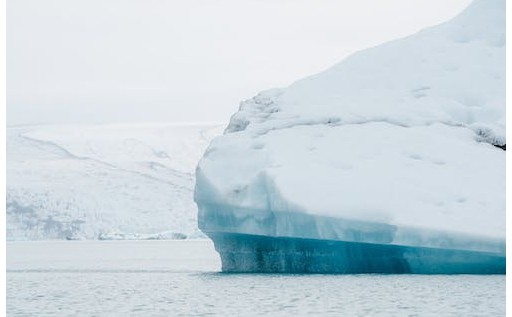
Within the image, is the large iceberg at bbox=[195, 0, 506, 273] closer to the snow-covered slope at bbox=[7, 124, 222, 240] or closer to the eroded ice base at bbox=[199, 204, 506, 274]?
the eroded ice base at bbox=[199, 204, 506, 274]

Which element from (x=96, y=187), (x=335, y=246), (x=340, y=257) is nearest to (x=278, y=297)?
(x=335, y=246)

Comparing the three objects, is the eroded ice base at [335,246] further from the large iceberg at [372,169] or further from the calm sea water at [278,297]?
the calm sea water at [278,297]

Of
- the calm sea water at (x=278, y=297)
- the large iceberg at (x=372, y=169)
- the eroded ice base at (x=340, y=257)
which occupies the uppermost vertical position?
the large iceberg at (x=372, y=169)

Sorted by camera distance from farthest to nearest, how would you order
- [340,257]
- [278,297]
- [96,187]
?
1. [96,187]
2. [340,257]
3. [278,297]

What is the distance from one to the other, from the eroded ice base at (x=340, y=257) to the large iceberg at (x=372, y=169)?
3cm

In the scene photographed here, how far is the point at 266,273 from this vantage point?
21375 millimetres

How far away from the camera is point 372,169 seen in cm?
2023

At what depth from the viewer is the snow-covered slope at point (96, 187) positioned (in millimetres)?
71875

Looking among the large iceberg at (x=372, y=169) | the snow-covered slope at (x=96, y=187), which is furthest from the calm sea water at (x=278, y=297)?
the snow-covered slope at (x=96, y=187)

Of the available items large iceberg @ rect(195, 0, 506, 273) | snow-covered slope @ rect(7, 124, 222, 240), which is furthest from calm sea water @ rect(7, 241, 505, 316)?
snow-covered slope @ rect(7, 124, 222, 240)

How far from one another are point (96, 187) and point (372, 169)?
5888 cm

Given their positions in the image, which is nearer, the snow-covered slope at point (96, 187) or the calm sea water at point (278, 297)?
the calm sea water at point (278, 297)

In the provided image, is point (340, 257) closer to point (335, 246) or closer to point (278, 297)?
point (335, 246)

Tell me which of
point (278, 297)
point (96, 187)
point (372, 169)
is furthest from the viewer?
point (96, 187)
